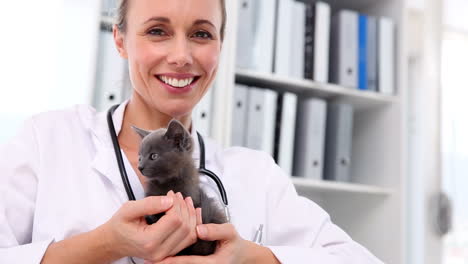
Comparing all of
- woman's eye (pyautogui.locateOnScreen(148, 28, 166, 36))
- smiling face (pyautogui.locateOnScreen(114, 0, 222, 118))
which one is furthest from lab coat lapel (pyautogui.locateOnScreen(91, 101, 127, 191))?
woman's eye (pyautogui.locateOnScreen(148, 28, 166, 36))

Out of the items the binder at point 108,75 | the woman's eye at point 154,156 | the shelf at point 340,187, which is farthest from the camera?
the shelf at point 340,187

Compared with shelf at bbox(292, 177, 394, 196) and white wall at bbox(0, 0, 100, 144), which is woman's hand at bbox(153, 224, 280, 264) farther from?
white wall at bbox(0, 0, 100, 144)

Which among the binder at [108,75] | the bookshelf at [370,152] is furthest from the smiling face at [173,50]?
the bookshelf at [370,152]

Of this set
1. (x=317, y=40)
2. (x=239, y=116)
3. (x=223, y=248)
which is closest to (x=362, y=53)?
(x=317, y=40)

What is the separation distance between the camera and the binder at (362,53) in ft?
6.94

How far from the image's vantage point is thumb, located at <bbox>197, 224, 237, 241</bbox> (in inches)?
32.4

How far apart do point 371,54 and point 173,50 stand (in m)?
1.31

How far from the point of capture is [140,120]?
3.99 ft

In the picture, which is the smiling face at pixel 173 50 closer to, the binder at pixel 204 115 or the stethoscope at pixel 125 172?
the stethoscope at pixel 125 172

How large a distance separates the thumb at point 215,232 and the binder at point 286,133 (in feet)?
3.61

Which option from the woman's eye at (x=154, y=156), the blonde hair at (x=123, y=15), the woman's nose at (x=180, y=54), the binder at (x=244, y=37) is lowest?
the woman's eye at (x=154, y=156)

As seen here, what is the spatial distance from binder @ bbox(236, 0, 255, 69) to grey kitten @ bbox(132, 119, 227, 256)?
3.29ft

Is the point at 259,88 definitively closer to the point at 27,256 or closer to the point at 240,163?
the point at 240,163

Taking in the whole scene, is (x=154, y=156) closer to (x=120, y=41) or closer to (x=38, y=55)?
(x=120, y=41)
